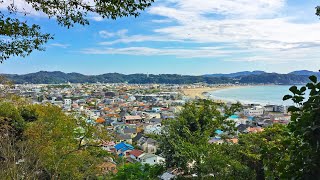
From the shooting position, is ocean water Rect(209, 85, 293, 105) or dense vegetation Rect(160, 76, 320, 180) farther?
ocean water Rect(209, 85, 293, 105)

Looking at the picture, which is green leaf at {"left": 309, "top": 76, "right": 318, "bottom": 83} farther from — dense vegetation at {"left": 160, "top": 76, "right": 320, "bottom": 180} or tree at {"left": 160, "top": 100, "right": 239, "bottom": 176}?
tree at {"left": 160, "top": 100, "right": 239, "bottom": 176}

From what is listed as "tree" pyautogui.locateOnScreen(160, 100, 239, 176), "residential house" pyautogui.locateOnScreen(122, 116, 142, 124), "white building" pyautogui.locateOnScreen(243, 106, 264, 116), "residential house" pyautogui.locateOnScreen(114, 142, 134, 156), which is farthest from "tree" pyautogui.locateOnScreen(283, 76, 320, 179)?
"white building" pyautogui.locateOnScreen(243, 106, 264, 116)

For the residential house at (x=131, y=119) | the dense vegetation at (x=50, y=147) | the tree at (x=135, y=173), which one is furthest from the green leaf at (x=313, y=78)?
the residential house at (x=131, y=119)

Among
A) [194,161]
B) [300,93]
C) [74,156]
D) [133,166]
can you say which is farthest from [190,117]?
[300,93]

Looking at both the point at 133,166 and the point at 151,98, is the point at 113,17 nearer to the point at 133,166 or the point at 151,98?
the point at 133,166

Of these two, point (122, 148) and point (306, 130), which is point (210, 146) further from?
point (122, 148)

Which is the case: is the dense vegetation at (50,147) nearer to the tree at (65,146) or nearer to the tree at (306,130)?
the tree at (65,146)
